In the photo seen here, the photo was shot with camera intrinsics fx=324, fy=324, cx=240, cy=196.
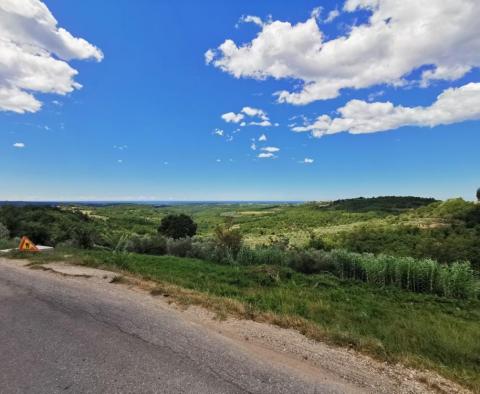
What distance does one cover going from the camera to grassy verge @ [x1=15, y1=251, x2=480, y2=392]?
208 inches

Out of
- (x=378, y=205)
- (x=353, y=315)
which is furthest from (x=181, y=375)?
(x=378, y=205)

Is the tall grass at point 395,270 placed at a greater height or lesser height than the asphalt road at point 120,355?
lesser

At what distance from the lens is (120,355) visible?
15.0 feet

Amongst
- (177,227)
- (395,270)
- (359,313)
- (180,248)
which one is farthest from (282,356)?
(177,227)

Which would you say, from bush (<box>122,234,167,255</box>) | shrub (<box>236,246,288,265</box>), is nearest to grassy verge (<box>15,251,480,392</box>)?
shrub (<box>236,246,288,265</box>)

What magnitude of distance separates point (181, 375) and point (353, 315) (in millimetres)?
5966

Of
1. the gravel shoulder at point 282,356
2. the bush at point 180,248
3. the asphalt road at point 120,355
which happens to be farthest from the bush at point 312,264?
the asphalt road at point 120,355

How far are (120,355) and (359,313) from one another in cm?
683

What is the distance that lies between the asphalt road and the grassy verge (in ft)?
4.82

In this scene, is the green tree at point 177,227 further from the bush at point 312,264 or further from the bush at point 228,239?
the bush at point 312,264

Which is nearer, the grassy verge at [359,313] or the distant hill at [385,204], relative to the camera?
the grassy verge at [359,313]

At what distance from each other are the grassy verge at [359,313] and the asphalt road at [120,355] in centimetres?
147

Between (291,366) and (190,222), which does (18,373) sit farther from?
(190,222)

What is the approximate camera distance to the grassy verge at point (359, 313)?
5281 millimetres
